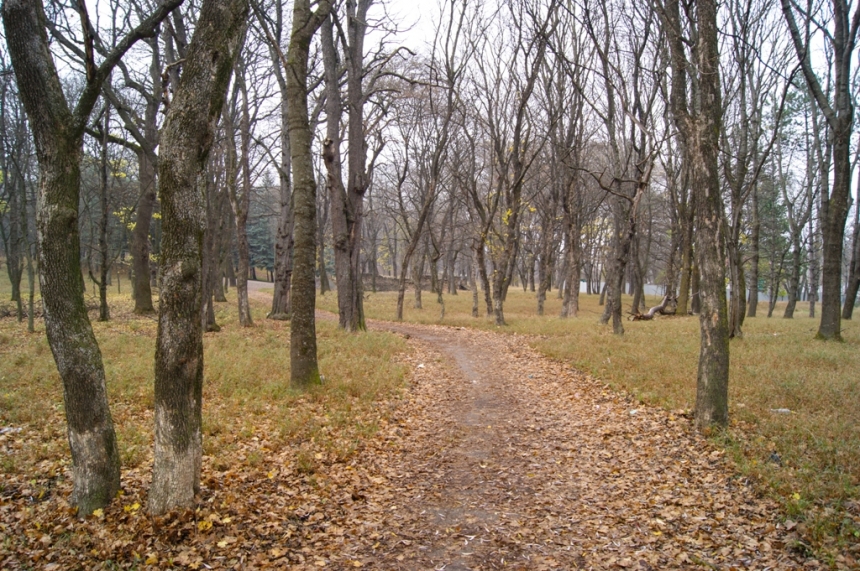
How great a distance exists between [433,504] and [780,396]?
617 centimetres

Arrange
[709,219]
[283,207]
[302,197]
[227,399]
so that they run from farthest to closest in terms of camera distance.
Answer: [283,207] < [302,197] < [227,399] < [709,219]

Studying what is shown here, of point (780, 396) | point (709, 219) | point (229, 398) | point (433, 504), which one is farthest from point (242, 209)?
point (780, 396)

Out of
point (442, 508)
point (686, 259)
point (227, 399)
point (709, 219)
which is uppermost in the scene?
point (686, 259)

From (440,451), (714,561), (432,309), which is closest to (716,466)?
(714,561)

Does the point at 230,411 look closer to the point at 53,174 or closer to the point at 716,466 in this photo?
the point at 53,174

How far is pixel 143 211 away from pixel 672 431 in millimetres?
19931

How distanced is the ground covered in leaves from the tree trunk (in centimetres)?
51

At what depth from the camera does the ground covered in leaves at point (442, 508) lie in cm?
408

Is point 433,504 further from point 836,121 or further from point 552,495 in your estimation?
point 836,121

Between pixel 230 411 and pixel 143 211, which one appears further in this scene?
pixel 143 211

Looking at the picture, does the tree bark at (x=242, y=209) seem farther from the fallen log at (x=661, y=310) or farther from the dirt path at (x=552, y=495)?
the fallen log at (x=661, y=310)

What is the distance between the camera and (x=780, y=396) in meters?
7.78

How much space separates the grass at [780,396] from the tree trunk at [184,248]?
5511 mm

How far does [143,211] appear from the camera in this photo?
19.3 metres
